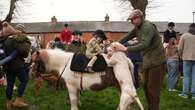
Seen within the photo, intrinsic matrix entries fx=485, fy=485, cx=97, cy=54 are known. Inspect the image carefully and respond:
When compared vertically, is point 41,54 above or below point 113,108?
above

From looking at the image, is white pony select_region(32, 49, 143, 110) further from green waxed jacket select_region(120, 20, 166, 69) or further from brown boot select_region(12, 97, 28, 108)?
brown boot select_region(12, 97, 28, 108)

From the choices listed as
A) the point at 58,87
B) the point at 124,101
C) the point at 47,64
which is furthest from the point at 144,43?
the point at 58,87

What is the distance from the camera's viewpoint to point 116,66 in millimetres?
9781

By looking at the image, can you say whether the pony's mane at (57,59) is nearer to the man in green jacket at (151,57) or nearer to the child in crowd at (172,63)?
the man in green jacket at (151,57)

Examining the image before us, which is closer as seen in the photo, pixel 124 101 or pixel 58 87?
pixel 124 101

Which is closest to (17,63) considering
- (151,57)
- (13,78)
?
(13,78)

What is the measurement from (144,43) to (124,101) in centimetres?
121

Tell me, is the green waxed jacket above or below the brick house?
above

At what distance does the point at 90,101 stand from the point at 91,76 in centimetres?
217

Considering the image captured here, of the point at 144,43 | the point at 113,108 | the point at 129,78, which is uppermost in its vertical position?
the point at 144,43

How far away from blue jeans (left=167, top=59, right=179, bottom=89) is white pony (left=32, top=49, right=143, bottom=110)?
495 cm

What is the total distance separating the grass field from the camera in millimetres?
11562

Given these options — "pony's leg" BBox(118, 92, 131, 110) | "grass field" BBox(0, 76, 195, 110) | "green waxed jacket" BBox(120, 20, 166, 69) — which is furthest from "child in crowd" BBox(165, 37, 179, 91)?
"pony's leg" BBox(118, 92, 131, 110)

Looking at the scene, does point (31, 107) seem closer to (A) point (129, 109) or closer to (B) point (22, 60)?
(B) point (22, 60)
